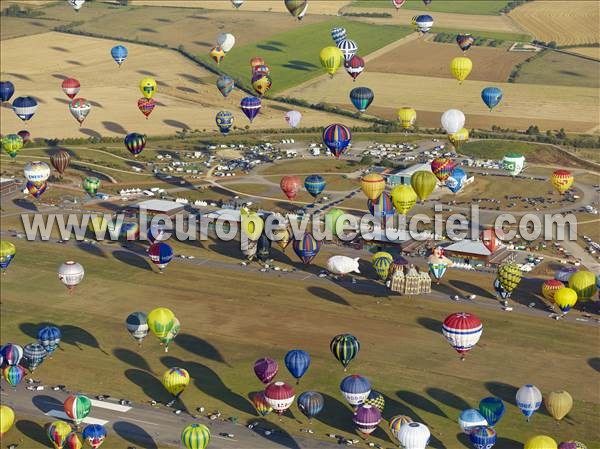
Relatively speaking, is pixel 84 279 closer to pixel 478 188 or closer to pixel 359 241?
pixel 359 241

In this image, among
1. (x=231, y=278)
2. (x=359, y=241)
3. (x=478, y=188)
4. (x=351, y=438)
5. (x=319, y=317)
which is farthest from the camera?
(x=478, y=188)

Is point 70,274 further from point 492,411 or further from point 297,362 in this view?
point 492,411

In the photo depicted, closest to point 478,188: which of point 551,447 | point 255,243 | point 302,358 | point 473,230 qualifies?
point 473,230

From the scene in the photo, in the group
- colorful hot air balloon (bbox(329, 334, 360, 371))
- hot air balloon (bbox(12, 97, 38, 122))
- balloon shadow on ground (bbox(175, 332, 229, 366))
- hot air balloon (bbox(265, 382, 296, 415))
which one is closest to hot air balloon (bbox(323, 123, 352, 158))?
balloon shadow on ground (bbox(175, 332, 229, 366))

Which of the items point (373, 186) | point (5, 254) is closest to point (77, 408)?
point (5, 254)

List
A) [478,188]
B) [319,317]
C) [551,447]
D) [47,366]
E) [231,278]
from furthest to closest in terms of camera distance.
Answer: [478,188]
[231,278]
[319,317]
[47,366]
[551,447]

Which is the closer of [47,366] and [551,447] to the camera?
[551,447]
